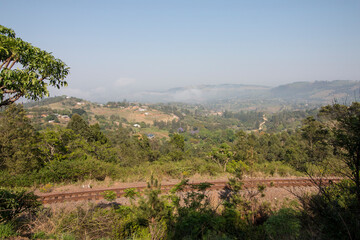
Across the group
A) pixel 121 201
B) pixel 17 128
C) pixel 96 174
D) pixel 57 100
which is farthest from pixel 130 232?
pixel 57 100

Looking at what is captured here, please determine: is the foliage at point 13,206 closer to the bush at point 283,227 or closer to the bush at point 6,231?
the bush at point 6,231

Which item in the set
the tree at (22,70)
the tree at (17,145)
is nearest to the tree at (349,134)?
the tree at (22,70)

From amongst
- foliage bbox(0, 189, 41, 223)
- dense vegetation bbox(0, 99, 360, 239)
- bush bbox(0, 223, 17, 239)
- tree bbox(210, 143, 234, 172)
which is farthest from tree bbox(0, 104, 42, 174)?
tree bbox(210, 143, 234, 172)

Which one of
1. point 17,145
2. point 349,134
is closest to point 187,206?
point 349,134

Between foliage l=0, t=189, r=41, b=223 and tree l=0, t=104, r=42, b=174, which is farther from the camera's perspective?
tree l=0, t=104, r=42, b=174

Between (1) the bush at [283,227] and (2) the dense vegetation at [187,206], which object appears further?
(1) the bush at [283,227]

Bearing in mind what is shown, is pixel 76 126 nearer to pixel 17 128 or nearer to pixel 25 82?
pixel 17 128

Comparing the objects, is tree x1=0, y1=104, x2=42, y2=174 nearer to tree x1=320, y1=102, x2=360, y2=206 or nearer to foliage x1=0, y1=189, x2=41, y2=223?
foliage x1=0, y1=189, x2=41, y2=223

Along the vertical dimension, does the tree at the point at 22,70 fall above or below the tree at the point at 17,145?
above

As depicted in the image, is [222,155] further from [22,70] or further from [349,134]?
[22,70]

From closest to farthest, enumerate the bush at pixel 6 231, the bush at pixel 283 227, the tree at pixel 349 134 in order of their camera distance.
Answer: the tree at pixel 349 134
the bush at pixel 6 231
the bush at pixel 283 227

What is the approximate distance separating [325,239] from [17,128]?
1991 centimetres

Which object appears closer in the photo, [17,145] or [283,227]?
[283,227]

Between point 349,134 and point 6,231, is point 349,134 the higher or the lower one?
the higher one
